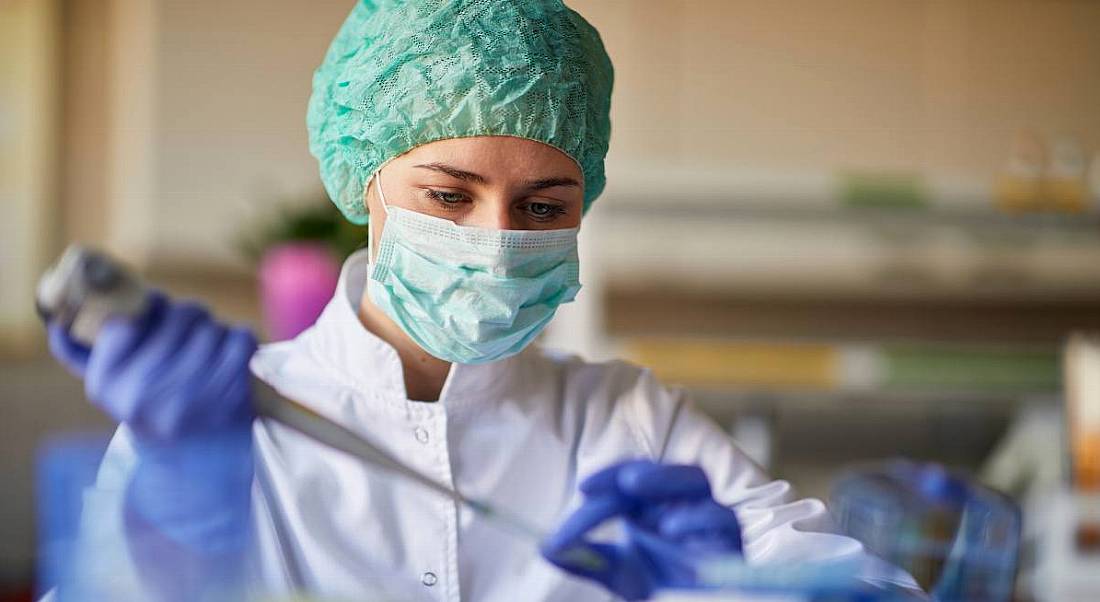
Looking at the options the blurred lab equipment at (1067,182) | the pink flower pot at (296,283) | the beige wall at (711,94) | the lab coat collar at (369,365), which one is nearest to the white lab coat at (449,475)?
the lab coat collar at (369,365)

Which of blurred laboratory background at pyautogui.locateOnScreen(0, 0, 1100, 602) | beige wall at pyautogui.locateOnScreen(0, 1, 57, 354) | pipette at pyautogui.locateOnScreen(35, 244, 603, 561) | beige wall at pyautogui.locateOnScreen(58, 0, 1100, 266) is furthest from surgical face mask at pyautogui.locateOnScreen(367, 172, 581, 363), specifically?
beige wall at pyautogui.locateOnScreen(0, 1, 57, 354)

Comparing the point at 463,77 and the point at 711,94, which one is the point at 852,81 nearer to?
the point at 711,94

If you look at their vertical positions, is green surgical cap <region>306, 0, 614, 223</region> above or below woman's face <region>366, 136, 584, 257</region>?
above

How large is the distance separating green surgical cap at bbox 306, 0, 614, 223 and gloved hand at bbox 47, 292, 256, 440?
215 mm

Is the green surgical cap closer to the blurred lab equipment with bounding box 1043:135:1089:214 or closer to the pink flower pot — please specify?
the pink flower pot

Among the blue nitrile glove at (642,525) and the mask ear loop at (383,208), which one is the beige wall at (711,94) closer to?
the mask ear loop at (383,208)

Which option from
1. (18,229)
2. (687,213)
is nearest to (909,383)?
(687,213)

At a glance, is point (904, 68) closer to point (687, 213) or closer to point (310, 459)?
point (687, 213)

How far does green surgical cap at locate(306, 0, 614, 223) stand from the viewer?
0.79m

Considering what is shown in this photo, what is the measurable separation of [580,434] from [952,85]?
6.18ft

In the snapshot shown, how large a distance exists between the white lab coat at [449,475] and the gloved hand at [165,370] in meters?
0.10

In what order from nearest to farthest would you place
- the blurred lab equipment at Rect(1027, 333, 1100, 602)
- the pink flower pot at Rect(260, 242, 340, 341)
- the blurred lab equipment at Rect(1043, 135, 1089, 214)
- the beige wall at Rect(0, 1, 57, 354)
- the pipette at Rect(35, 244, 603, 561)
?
the pipette at Rect(35, 244, 603, 561)
the blurred lab equipment at Rect(1027, 333, 1100, 602)
the pink flower pot at Rect(260, 242, 340, 341)
the blurred lab equipment at Rect(1043, 135, 1089, 214)
the beige wall at Rect(0, 1, 57, 354)

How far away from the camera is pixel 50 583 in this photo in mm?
646

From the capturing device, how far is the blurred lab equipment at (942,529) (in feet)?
3.44
